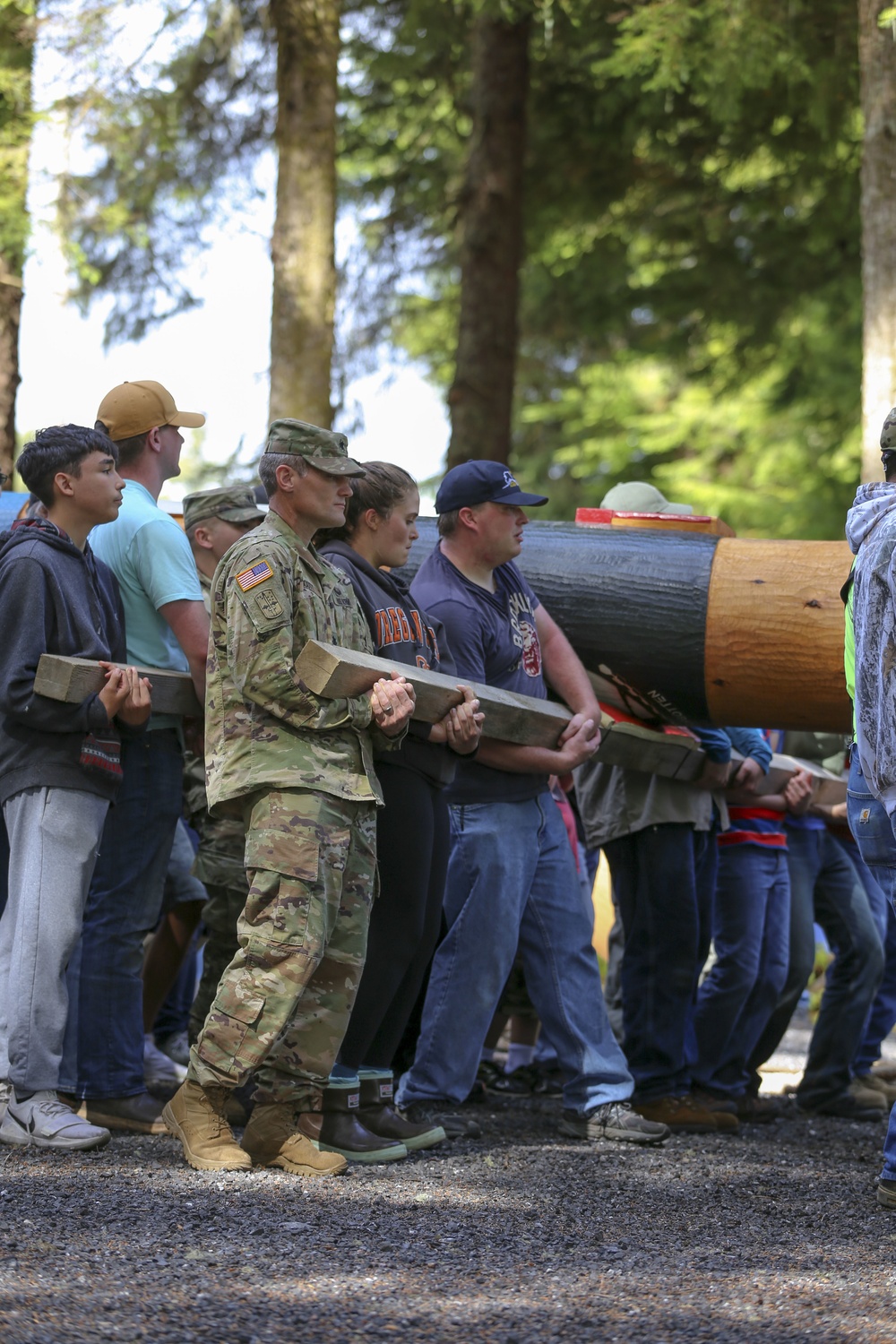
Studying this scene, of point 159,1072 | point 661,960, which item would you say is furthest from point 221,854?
point 661,960

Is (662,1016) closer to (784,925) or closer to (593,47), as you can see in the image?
(784,925)

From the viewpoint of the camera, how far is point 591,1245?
143 inches

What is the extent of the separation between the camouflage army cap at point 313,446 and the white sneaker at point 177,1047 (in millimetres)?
3194

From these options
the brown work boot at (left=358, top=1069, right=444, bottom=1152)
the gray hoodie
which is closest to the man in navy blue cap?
the brown work boot at (left=358, top=1069, right=444, bottom=1152)

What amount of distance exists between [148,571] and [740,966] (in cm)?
300

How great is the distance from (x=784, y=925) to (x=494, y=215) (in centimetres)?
717

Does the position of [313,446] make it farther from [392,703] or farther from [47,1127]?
[47,1127]

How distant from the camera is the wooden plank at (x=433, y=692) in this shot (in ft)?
13.6

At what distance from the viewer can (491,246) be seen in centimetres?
1190

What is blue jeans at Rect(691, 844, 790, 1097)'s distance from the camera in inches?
246

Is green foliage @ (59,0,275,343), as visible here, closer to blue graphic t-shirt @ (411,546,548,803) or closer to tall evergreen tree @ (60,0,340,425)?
tall evergreen tree @ (60,0,340,425)

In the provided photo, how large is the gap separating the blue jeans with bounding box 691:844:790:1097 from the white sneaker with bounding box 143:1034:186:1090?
2098 mm

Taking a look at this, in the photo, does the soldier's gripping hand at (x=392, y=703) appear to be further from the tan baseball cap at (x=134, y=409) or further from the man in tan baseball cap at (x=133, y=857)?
the tan baseball cap at (x=134, y=409)

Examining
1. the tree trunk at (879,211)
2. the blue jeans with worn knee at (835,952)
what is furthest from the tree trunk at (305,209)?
the blue jeans with worn knee at (835,952)
